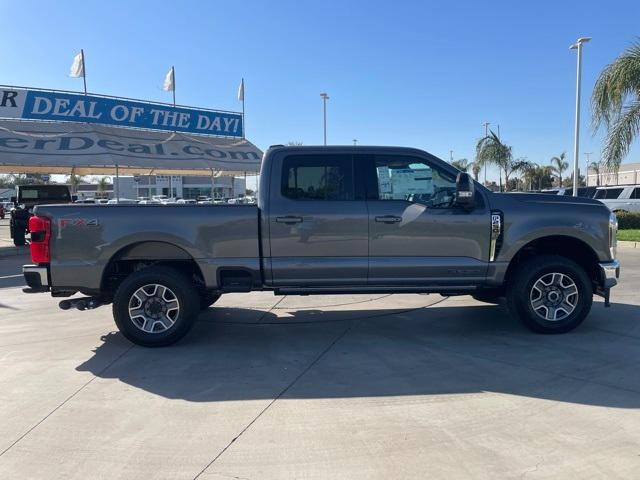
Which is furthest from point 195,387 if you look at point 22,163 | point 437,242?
point 22,163

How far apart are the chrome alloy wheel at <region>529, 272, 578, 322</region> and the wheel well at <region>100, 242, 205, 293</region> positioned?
148 inches

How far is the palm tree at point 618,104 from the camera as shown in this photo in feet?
47.7

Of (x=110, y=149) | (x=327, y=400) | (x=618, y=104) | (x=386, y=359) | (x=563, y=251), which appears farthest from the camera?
(x=110, y=149)

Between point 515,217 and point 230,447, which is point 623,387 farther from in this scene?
point 230,447

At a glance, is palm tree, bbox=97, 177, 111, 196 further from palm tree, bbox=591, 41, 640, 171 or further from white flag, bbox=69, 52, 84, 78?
palm tree, bbox=591, 41, 640, 171

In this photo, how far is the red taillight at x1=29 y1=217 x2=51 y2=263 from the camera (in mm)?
5621

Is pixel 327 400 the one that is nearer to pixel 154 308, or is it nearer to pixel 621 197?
pixel 154 308

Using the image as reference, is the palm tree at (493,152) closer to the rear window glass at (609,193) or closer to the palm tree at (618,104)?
the rear window glass at (609,193)

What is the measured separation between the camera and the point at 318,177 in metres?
5.96

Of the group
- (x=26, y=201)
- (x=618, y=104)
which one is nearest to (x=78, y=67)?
(x=26, y=201)

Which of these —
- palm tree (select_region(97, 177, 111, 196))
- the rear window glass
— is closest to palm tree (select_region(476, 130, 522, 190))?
the rear window glass

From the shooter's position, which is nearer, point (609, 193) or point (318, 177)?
point (318, 177)

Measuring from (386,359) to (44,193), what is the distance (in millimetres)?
18146

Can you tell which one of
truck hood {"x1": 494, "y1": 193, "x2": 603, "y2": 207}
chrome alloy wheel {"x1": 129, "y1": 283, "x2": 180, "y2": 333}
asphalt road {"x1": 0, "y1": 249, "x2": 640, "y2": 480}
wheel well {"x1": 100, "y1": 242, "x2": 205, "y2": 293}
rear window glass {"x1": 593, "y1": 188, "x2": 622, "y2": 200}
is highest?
rear window glass {"x1": 593, "y1": 188, "x2": 622, "y2": 200}
